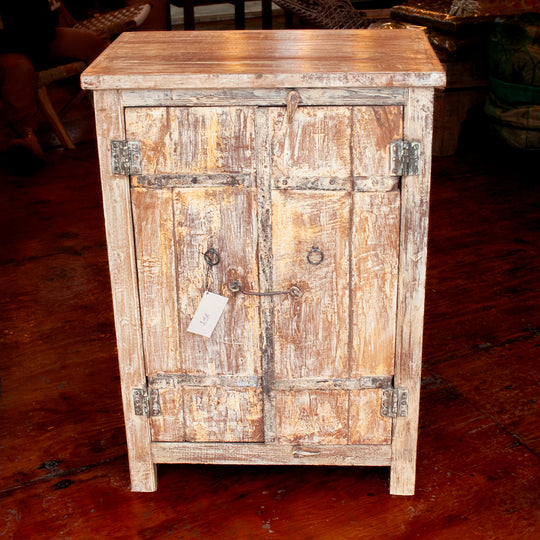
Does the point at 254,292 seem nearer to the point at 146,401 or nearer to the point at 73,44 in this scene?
the point at 146,401

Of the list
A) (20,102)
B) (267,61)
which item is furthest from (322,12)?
(267,61)

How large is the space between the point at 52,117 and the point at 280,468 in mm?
3529

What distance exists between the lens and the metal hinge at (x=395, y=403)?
1981mm

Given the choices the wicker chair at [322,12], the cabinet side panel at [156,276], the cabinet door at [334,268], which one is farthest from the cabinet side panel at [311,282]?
the wicker chair at [322,12]

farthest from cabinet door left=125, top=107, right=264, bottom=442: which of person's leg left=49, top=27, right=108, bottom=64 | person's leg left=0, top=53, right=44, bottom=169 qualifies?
person's leg left=49, top=27, right=108, bottom=64

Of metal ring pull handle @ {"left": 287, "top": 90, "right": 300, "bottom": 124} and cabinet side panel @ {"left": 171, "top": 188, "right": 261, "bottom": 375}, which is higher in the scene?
metal ring pull handle @ {"left": 287, "top": 90, "right": 300, "bottom": 124}

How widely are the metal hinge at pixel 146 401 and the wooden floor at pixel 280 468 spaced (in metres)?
0.26

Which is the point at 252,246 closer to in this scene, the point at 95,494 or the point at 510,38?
the point at 95,494

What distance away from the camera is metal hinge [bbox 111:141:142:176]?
5.88ft

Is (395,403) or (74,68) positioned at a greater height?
(74,68)

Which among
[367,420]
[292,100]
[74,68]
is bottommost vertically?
[367,420]

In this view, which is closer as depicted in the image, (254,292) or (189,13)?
(254,292)

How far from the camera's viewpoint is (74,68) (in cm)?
518

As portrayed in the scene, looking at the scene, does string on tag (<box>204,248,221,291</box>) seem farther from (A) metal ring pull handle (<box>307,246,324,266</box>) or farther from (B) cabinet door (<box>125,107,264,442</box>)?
(A) metal ring pull handle (<box>307,246,324,266</box>)
